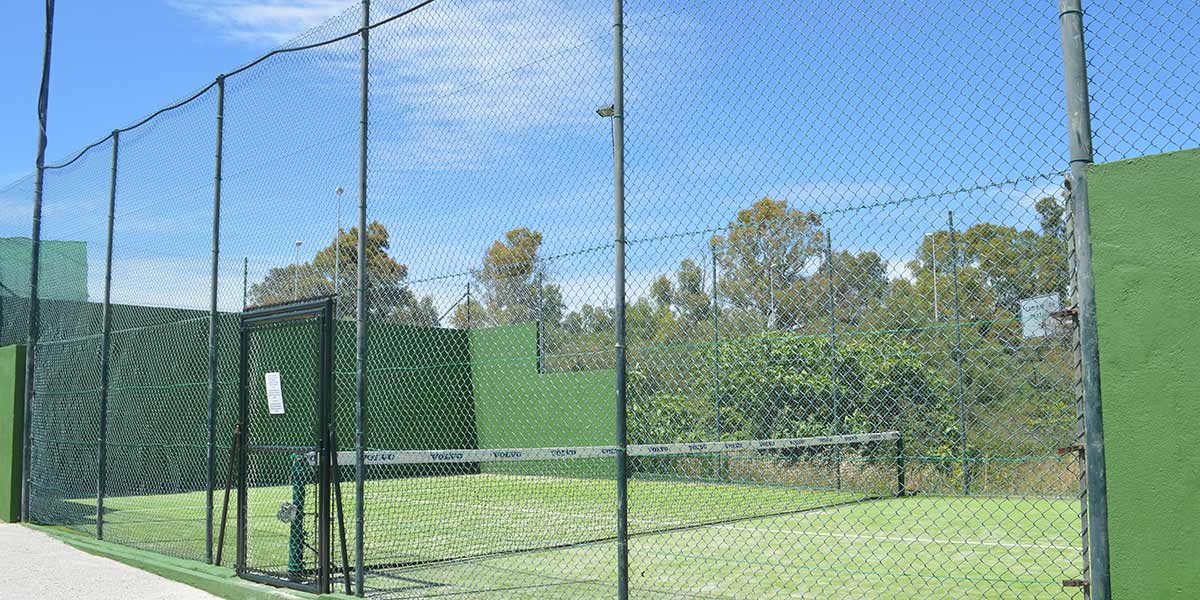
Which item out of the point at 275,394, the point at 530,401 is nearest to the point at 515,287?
the point at 530,401

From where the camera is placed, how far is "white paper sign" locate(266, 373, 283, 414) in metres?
7.14

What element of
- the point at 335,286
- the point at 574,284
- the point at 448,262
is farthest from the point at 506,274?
the point at 574,284

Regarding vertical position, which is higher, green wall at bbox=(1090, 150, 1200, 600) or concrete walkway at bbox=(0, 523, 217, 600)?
green wall at bbox=(1090, 150, 1200, 600)

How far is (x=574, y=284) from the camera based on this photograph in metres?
6.03

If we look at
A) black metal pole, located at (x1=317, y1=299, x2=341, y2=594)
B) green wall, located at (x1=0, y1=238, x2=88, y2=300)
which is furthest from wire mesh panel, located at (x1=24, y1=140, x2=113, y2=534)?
black metal pole, located at (x1=317, y1=299, x2=341, y2=594)

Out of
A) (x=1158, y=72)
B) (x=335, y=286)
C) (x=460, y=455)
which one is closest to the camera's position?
(x=1158, y=72)

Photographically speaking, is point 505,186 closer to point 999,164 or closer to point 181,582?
point 999,164

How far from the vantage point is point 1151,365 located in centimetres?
339

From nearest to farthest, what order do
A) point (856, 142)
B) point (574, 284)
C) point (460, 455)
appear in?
point (856, 142) → point (574, 284) → point (460, 455)

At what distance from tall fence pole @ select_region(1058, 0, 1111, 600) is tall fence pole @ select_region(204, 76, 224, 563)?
6.64 metres

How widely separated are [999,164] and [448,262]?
3702 mm

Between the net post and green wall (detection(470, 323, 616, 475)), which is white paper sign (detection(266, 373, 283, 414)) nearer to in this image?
the net post

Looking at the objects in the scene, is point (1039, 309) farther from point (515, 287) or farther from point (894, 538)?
point (515, 287)

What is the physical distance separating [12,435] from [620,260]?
33.5ft
